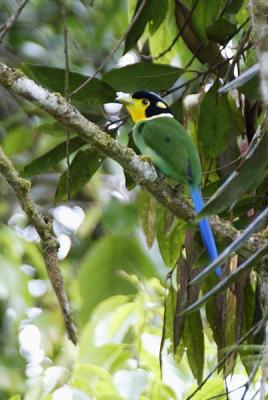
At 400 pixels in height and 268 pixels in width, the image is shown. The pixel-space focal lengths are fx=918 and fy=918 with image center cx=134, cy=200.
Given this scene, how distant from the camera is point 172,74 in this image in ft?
8.20

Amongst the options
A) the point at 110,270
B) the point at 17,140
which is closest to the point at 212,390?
the point at 110,270

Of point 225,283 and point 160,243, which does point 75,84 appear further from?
point 225,283

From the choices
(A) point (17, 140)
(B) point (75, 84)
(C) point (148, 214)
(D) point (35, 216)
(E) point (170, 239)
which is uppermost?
(A) point (17, 140)

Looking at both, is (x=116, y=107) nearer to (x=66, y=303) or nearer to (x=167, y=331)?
(x=167, y=331)

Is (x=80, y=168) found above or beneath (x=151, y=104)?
beneath

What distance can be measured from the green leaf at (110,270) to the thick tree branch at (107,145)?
3.27ft

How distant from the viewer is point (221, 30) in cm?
236

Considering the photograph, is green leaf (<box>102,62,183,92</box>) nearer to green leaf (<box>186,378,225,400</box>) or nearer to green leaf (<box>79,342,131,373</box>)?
green leaf (<box>79,342,131,373</box>)

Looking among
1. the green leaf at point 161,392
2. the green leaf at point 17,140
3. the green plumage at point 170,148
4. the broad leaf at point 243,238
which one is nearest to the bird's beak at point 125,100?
the green plumage at point 170,148

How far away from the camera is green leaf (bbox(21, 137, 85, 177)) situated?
251 centimetres

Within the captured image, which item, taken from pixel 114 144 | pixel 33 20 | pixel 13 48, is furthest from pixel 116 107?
pixel 114 144

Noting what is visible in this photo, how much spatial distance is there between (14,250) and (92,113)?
1.04 meters

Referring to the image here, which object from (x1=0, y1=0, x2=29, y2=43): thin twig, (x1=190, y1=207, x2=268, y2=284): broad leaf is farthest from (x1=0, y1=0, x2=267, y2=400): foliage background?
(x1=0, y1=0, x2=29, y2=43): thin twig

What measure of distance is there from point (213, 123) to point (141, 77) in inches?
9.0
